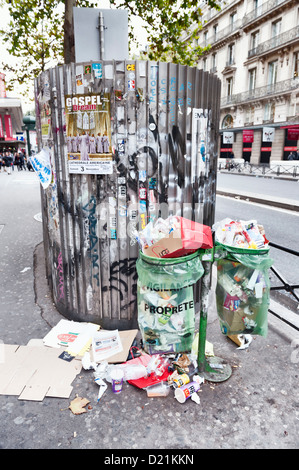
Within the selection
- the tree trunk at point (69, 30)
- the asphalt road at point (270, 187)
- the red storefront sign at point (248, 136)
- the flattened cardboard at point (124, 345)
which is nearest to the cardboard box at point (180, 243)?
the flattened cardboard at point (124, 345)

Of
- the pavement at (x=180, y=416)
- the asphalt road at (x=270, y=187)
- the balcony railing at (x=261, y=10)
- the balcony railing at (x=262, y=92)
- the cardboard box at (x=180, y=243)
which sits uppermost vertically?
the balcony railing at (x=261, y=10)

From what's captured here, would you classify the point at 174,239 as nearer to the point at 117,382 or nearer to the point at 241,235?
the point at 241,235

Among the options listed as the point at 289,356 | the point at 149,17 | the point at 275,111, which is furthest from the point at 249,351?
the point at 275,111

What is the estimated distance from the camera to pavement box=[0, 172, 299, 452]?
74.9 inches

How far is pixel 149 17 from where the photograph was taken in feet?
27.5

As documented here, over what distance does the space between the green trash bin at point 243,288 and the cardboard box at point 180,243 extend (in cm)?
19

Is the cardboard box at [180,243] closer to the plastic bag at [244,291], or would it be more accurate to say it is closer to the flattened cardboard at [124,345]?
the plastic bag at [244,291]

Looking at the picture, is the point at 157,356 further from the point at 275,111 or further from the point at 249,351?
the point at 275,111

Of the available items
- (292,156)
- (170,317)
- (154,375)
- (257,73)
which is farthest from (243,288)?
(257,73)

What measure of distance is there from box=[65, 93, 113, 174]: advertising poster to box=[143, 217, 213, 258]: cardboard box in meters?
0.87

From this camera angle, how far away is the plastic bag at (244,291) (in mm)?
2279

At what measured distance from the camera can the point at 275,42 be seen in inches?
1142

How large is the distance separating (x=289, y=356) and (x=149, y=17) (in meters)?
8.85

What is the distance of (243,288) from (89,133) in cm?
175
